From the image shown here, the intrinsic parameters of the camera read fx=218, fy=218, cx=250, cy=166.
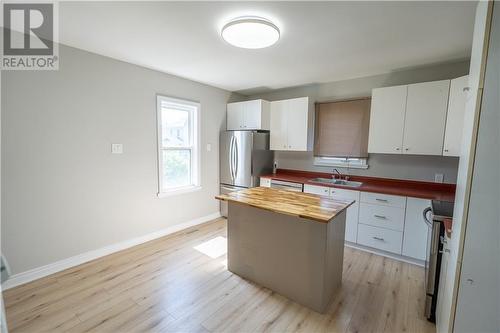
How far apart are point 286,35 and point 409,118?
6.17ft

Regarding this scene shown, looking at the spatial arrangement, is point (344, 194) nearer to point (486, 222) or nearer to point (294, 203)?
point (294, 203)

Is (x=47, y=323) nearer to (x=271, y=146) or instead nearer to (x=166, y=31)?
(x=166, y=31)

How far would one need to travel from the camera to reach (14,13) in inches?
69.3

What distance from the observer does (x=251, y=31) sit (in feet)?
5.94

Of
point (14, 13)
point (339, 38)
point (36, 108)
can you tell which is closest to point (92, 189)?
point (36, 108)

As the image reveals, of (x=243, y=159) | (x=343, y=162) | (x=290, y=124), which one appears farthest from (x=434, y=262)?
(x=243, y=159)

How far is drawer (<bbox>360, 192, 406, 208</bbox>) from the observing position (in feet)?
8.57

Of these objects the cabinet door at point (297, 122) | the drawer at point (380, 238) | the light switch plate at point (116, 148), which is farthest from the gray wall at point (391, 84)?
the light switch plate at point (116, 148)

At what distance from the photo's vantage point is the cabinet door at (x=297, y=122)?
3.55 m

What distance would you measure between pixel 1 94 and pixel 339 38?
3146mm

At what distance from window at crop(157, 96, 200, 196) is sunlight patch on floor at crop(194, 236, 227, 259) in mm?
974

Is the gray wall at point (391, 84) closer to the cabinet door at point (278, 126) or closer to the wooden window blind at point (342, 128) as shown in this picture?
the wooden window blind at point (342, 128)

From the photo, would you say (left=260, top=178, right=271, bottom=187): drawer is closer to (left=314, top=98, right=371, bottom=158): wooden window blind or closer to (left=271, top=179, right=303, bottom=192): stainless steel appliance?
(left=271, top=179, right=303, bottom=192): stainless steel appliance

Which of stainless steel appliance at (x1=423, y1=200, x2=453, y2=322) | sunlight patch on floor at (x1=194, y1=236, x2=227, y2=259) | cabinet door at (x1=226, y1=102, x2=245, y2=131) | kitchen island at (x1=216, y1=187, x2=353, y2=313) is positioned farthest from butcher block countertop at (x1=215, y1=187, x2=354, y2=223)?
cabinet door at (x1=226, y1=102, x2=245, y2=131)
